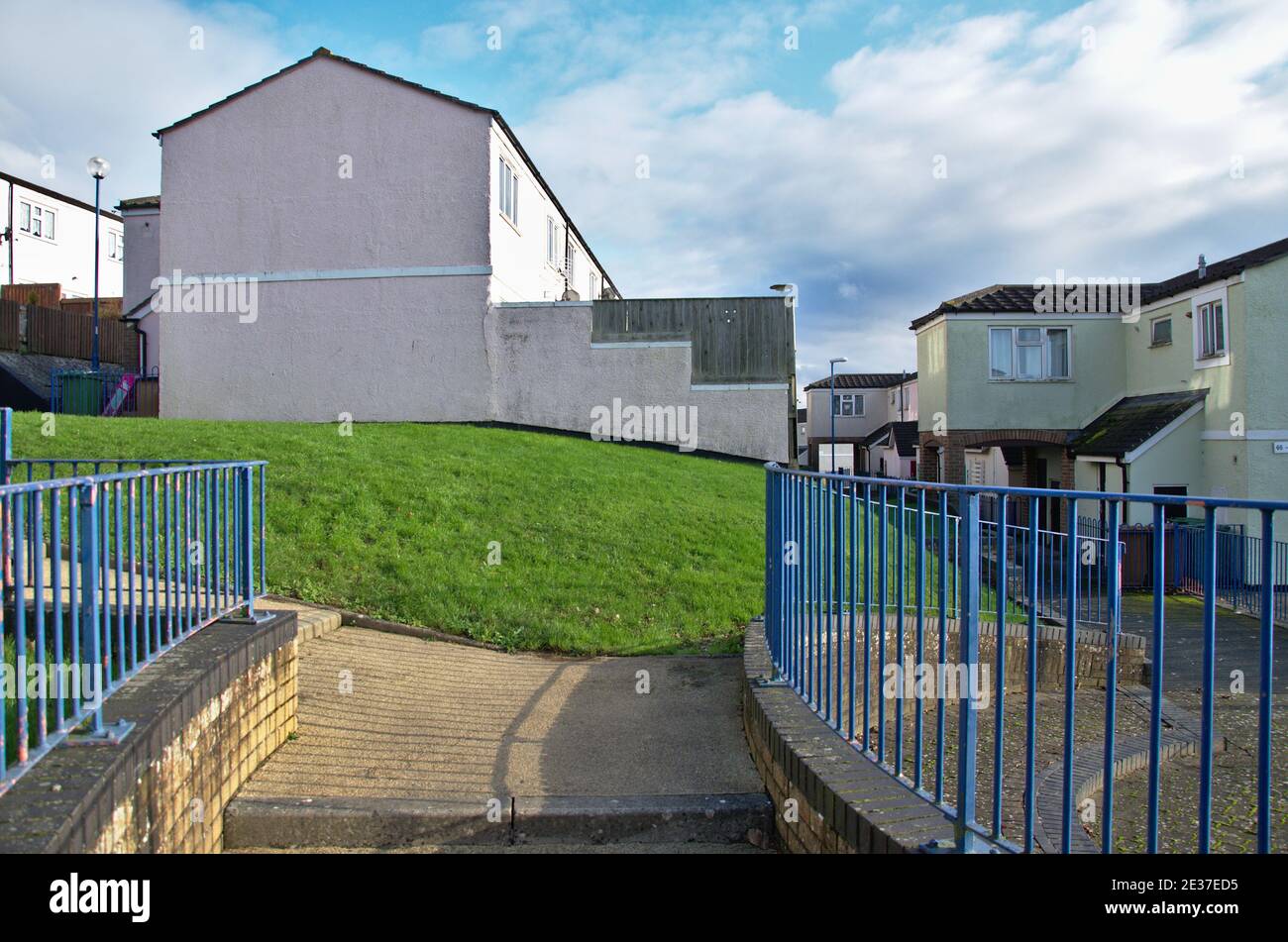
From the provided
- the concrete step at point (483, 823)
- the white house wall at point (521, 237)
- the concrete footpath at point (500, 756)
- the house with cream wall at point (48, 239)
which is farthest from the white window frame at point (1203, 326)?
the house with cream wall at point (48, 239)

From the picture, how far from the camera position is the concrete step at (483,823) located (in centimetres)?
369

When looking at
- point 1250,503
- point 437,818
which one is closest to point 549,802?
point 437,818

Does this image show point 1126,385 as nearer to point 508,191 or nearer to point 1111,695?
point 508,191

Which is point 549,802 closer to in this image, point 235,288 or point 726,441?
point 726,441

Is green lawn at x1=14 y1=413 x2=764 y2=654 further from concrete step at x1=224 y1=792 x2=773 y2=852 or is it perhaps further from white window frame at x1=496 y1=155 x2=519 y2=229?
white window frame at x1=496 y1=155 x2=519 y2=229

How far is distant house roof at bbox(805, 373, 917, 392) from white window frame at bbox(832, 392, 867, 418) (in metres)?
0.56

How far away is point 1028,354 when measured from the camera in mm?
23094

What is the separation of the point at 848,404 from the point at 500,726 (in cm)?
4638

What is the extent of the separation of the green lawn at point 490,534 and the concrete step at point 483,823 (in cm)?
273

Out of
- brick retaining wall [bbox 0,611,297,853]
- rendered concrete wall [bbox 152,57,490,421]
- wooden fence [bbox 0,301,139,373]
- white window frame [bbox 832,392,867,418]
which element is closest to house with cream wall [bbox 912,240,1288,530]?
rendered concrete wall [bbox 152,57,490,421]

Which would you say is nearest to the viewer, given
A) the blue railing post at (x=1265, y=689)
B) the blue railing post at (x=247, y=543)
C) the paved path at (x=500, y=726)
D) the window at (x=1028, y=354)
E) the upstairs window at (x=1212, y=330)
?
the blue railing post at (x=1265, y=689)

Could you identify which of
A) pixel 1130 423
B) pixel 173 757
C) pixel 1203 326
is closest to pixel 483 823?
pixel 173 757

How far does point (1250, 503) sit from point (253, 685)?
4.20 meters

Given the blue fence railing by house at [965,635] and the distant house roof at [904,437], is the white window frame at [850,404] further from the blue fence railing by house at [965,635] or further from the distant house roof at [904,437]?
the blue fence railing by house at [965,635]
